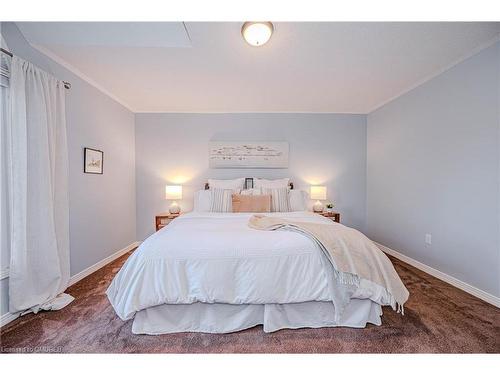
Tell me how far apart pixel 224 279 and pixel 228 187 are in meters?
2.14

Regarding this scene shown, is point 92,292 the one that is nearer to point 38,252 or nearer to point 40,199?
point 38,252

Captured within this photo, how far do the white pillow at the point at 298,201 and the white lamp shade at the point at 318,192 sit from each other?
36 cm

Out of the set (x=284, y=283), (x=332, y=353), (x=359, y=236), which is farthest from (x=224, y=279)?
(x=359, y=236)

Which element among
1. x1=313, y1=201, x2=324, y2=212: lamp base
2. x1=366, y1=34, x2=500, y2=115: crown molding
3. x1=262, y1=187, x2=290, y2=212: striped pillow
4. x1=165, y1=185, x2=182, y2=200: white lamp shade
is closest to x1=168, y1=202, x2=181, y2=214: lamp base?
x1=165, y1=185, x2=182, y2=200: white lamp shade

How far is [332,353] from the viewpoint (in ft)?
4.58

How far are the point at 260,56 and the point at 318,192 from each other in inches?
90.2

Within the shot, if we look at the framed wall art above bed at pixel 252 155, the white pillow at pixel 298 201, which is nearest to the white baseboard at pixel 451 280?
the white pillow at pixel 298 201

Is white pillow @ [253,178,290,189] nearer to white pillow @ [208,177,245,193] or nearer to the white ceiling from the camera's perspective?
white pillow @ [208,177,245,193]

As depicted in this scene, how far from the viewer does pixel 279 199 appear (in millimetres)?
3188

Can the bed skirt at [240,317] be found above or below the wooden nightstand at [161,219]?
below

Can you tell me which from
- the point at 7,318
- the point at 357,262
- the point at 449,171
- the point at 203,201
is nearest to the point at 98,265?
the point at 7,318

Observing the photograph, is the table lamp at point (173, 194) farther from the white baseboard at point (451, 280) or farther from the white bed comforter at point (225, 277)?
the white baseboard at point (451, 280)

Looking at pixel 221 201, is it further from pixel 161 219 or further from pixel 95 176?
pixel 95 176

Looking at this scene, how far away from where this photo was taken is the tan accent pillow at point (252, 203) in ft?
9.93
